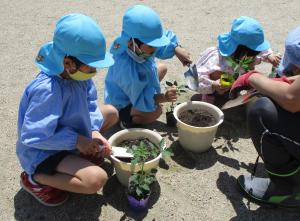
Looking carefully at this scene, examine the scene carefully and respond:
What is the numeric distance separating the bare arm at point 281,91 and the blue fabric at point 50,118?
0.91 m

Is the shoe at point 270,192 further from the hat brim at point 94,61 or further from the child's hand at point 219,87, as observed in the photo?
the hat brim at point 94,61

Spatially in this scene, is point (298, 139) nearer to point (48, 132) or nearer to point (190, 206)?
point (190, 206)

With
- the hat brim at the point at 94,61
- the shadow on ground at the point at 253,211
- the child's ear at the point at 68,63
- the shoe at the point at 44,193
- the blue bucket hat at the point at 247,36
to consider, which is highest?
the hat brim at the point at 94,61

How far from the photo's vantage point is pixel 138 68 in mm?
2627

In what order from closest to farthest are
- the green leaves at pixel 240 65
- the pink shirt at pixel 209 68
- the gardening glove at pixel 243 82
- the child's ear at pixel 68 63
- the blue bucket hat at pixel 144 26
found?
the child's ear at pixel 68 63 < the gardening glove at pixel 243 82 < the blue bucket hat at pixel 144 26 < the green leaves at pixel 240 65 < the pink shirt at pixel 209 68

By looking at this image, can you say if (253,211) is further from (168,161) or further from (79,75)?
(79,75)

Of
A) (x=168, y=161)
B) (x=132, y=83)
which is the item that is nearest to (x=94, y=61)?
(x=132, y=83)

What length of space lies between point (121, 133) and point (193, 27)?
2.29 meters

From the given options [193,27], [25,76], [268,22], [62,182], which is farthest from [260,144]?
[268,22]

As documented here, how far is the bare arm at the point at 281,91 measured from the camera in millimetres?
1809

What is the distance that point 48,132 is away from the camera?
1913mm

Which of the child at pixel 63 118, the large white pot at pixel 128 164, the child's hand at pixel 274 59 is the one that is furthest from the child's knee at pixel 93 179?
the child's hand at pixel 274 59

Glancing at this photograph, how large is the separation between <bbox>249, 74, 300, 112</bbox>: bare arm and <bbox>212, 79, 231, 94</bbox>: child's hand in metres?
0.74

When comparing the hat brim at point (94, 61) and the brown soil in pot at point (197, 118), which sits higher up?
the hat brim at point (94, 61)
